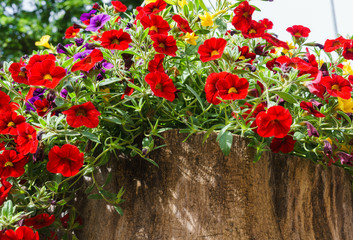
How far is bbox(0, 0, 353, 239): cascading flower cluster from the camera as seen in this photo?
1.18 m

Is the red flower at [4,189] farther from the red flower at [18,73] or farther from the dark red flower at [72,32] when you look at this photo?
the dark red flower at [72,32]

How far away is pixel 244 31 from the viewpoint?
1439 mm

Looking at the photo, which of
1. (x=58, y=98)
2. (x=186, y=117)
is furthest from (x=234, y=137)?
(x=58, y=98)

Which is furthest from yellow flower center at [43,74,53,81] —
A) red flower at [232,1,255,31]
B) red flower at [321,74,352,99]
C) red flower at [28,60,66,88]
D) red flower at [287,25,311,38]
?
red flower at [287,25,311,38]

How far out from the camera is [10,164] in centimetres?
128

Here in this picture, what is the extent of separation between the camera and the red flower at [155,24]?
1282 mm

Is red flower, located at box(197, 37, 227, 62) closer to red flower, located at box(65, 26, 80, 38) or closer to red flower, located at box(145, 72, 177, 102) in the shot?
red flower, located at box(145, 72, 177, 102)

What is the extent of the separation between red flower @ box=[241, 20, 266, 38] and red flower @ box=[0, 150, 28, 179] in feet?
3.13

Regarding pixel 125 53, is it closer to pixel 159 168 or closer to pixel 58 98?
pixel 58 98

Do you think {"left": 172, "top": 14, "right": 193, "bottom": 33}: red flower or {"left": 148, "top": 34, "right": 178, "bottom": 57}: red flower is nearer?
{"left": 148, "top": 34, "right": 178, "bottom": 57}: red flower

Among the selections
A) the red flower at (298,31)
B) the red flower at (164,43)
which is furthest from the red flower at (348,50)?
the red flower at (164,43)

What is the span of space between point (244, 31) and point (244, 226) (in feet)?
2.41

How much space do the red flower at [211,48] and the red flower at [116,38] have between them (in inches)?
9.7

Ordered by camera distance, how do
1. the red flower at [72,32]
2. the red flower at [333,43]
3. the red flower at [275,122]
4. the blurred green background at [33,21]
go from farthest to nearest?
the blurred green background at [33,21]
the red flower at [72,32]
the red flower at [333,43]
the red flower at [275,122]
